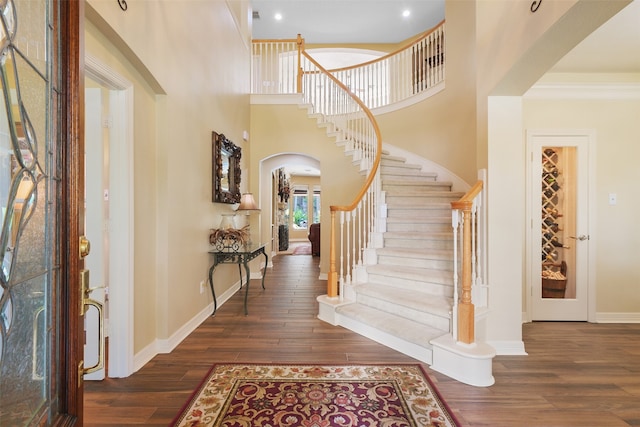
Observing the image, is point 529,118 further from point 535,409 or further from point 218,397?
point 218,397

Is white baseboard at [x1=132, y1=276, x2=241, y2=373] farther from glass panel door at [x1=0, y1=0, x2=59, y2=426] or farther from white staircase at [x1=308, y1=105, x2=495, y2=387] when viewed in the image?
glass panel door at [x1=0, y1=0, x2=59, y2=426]

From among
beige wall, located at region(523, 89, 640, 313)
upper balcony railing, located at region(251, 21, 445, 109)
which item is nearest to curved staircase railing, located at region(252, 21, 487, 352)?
upper balcony railing, located at region(251, 21, 445, 109)

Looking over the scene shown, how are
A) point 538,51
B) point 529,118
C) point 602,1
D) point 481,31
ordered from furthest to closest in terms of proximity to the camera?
point 529,118
point 481,31
point 538,51
point 602,1

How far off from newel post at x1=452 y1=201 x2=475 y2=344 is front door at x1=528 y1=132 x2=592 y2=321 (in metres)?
1.56

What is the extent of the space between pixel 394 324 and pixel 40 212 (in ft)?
8.41

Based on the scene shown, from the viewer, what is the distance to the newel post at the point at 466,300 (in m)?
2.21

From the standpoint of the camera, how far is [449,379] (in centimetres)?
210

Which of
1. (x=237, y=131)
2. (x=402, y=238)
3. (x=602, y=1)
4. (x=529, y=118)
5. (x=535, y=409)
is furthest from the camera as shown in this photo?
Result: (x=237, y=131)

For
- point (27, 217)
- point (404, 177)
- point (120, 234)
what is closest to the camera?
point (27, 217)

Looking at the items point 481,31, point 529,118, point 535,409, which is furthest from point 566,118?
point 535,409

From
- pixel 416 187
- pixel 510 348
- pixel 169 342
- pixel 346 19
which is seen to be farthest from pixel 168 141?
pixel 346 19

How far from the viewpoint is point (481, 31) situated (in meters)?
2.64

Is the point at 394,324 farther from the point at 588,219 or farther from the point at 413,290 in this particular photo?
the point at 588,219

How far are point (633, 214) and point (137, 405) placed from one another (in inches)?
197
